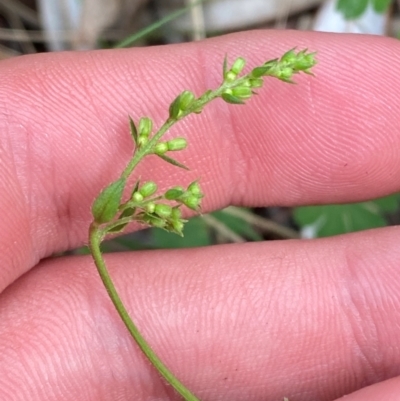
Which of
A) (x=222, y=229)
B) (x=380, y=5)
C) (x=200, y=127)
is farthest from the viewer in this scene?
(x=222, y=229)

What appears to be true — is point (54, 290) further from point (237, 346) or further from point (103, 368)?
point (237, 346)

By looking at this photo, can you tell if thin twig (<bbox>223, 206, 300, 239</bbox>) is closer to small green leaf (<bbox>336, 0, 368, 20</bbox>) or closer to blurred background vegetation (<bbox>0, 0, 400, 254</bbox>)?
blurred background vegetation (<bbox>0, 0, 400, 254</bbox>)

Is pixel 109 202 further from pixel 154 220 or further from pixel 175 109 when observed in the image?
pixel 175 109

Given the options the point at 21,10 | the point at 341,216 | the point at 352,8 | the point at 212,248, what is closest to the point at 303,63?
the point at 212,248

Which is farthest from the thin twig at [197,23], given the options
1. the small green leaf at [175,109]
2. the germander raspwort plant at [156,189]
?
the small green leaf at [175,109]

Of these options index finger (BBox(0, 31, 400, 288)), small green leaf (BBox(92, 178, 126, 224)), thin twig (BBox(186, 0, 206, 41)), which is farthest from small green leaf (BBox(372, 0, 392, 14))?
small green leaf (BBox(92, 178, 126, 224))

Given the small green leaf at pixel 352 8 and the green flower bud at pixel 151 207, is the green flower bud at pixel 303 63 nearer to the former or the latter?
the green flower bud at pixel 151 207
